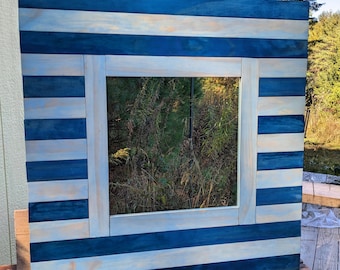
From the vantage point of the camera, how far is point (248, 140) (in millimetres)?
1372

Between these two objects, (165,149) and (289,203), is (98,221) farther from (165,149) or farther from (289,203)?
(289,203)

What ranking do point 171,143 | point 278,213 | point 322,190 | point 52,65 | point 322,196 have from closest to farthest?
point 52,65, point 171,143, point 278,213, point 322,196, point 322,190

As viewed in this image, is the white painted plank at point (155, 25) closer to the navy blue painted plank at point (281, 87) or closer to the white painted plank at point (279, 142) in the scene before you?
the navy blue painted plank at point (281, 87)

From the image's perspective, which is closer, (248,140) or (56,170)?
(56,170)

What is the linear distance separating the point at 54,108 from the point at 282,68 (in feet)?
2.73

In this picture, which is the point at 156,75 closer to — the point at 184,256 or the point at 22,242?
the point at 184,256

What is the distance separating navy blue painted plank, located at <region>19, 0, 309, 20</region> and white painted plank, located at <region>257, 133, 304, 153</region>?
44 cm

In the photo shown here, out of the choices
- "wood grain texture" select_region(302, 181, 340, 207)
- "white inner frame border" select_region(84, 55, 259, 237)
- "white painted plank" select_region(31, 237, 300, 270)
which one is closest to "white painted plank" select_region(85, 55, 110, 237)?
"white inner frame border" select_region(84, 55, 259, 237)

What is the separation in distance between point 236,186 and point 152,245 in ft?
1.25

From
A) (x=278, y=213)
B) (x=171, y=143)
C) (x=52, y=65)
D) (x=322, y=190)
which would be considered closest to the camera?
(x=52, y=65)

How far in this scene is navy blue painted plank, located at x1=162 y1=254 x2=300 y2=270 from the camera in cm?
141

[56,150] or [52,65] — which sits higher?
[52,65]

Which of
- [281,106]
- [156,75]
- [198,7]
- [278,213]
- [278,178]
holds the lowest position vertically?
[278,213]

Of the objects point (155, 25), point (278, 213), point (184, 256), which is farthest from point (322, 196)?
point (155, 25)
